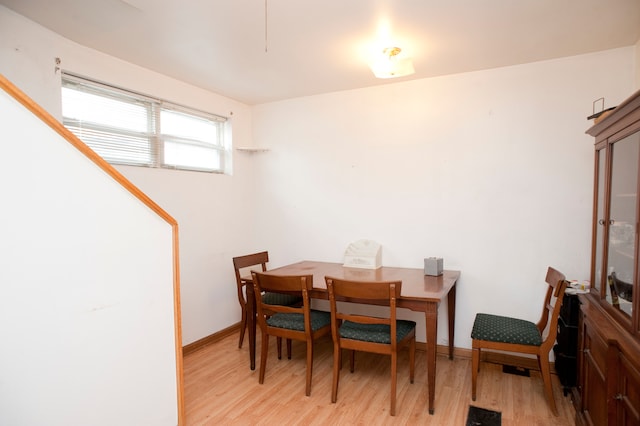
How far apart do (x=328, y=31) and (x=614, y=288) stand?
2.17 meters

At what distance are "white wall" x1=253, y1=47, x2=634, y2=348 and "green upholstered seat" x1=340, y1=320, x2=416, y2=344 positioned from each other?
2.69 feet

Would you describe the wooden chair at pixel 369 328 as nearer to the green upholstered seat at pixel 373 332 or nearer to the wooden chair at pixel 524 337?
the green upholstered seat at pixel 373 332

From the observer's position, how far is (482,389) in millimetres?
2691

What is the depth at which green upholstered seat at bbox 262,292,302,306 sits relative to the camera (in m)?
3.37

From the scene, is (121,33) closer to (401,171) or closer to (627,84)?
(401,171)

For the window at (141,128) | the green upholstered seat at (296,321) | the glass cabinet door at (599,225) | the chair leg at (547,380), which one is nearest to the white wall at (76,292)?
the green upholstered seat at (296,321)

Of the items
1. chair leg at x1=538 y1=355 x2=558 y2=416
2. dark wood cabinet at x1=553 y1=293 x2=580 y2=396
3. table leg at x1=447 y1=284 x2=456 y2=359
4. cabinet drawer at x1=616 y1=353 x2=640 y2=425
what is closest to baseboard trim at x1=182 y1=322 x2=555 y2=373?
table leg at x1=447 y1=284 x2=456 y2=359

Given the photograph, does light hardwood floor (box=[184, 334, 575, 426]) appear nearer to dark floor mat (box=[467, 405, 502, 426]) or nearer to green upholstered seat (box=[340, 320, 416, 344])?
dark floor mat (box=[467, 405, 502, 426])

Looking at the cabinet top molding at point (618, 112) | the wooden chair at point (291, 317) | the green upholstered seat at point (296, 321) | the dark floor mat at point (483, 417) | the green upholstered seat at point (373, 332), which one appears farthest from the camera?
the green upholstered seat at point (296, 321)

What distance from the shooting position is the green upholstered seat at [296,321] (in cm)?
274

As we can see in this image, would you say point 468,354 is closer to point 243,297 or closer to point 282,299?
point 282,299

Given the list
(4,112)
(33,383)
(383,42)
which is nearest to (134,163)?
(4,112)

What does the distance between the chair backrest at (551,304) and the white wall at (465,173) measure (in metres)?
0.22

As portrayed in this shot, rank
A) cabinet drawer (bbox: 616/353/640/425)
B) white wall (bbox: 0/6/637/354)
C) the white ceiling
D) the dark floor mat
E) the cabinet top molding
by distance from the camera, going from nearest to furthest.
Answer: cabinet drawer (bbox: 616/353/640/425) < the cabinet top molding < the white ceiling < the dark floor mat < white wall (bbox: 0/6/637/354)
